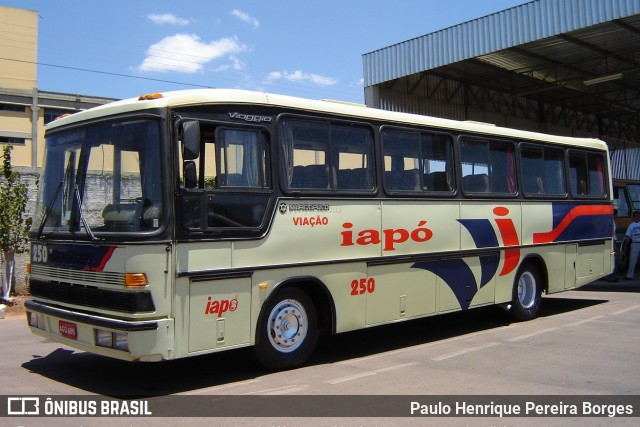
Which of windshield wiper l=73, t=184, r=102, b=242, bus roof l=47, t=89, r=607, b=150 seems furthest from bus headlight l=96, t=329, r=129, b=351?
bus roof l=47, t=89, r=607, b=150

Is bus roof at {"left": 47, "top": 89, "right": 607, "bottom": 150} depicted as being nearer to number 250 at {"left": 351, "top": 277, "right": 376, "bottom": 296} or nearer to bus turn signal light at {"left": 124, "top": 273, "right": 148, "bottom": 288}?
bus turn signal light at {"left": 124, "top": 273, "right": 148, "bottom": 288}

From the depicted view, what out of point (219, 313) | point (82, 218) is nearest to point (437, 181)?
point (219, 313)

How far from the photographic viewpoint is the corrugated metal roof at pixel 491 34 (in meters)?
16.0

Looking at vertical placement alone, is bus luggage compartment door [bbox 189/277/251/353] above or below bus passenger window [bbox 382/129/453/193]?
below

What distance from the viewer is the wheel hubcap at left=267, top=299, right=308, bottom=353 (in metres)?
7.14

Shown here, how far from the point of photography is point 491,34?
18031mm

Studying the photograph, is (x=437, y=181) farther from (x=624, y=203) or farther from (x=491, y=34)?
(x=624, y=203)

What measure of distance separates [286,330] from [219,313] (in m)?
1.04

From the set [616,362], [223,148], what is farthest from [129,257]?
[616,362]

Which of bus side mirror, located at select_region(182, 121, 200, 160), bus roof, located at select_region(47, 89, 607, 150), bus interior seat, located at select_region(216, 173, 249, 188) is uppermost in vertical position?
bus roof, located at select_region(47, 89, 607, 150)

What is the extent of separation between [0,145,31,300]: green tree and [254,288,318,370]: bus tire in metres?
8.02

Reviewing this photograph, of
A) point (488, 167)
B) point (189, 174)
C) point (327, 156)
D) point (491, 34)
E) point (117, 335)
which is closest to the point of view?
point (117, 335)

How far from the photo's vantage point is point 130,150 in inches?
256

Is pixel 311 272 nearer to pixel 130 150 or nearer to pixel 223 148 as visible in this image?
pixel 223 148
